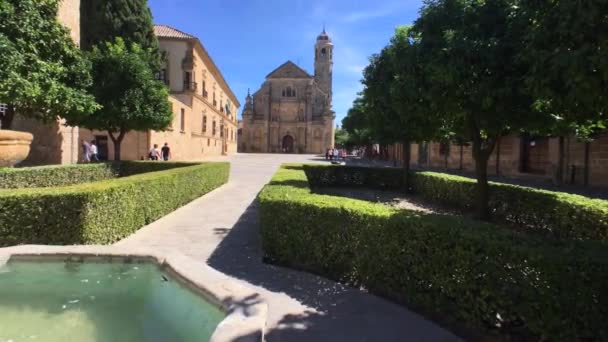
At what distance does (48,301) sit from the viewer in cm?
350

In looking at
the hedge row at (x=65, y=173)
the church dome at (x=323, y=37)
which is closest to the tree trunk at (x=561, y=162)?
the hedge row at (x=65, y=173)

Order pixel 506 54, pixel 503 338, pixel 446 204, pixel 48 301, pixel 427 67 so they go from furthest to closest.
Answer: pixel 446 204 < pixel 427 67 < pixel 506 54 < pixel 48 301 < pixel 503 338

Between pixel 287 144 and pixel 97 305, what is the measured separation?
222 ft

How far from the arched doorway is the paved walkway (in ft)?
205

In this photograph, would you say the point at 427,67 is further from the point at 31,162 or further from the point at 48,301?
the point at 31,162

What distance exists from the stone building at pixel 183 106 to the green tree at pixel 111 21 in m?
5.03

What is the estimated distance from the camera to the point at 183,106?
92.8 feet

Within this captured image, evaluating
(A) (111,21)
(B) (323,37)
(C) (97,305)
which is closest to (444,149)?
(A) (111,21)

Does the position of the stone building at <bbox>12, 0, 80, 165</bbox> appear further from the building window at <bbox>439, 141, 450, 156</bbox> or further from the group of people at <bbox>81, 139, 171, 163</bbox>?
the building window at <bbox>439, 141, 450, 156</bbox>

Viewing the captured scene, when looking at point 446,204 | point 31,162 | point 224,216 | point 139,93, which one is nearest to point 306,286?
point 224,216

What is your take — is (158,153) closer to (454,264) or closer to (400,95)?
(400,95)

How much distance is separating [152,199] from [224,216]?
1697mm

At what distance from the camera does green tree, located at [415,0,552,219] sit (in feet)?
18.7

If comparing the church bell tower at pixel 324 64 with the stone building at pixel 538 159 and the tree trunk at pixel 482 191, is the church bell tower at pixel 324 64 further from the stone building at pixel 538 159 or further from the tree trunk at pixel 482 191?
the tree trunk at pixel 482 191
